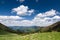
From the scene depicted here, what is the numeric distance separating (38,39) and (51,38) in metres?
2.32

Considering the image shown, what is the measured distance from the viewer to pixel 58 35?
28.6 meters

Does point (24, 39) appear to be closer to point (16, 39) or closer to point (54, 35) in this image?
point (16, 39)

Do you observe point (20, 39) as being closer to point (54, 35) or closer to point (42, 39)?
point (42, 39)

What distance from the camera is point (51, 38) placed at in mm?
27531

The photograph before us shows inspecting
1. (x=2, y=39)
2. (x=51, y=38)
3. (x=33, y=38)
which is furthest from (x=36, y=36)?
(x=2, y=39)

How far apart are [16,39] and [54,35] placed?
7.12 meters

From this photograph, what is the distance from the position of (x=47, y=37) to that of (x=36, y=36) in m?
2.20

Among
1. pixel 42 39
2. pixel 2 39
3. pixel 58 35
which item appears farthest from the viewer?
pixel 2 39

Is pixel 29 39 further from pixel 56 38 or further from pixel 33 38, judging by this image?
pixel 56 38

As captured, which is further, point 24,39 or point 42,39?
point 24,39

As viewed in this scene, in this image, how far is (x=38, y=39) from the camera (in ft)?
89.6

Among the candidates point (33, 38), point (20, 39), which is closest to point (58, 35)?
point (33, 38)

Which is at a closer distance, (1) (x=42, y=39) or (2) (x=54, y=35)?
Answer: (1) (x=42, y=39)

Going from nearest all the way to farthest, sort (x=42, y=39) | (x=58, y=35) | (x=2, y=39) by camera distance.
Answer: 1. (x=42, y=39)
2. (x=58, y=35)
3. (x=2, y=39)
